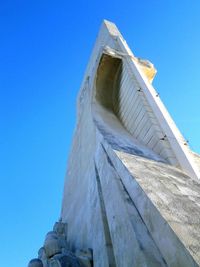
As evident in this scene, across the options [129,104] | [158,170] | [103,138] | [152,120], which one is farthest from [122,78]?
[158,170]

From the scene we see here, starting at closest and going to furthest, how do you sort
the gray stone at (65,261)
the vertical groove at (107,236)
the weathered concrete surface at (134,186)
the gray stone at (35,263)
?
the weathered concrete surface at (134,186) → the vertical groove at (107,236) → the gray stone at (65,261) → the gray stone at (35,263)

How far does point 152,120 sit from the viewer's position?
5.24 m

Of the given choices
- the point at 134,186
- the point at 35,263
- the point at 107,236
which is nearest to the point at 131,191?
the point at 134,186

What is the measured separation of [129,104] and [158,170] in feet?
9.98

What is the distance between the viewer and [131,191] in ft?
9.53

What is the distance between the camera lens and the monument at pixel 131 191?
7.30 feet

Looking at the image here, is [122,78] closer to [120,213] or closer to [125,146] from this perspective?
[125,146]

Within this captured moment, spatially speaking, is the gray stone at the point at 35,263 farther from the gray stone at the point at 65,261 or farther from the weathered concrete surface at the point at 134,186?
the gray stone at the point at 65,261

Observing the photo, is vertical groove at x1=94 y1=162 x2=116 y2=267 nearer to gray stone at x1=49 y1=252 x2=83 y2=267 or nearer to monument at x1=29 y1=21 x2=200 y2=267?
monument at x1=29 y1=21 x2=200 y2=267

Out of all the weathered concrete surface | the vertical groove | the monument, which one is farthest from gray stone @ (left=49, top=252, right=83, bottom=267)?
the vertical groove

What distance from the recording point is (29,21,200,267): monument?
2.22 metres

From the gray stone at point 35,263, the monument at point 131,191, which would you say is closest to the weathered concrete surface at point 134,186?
the monument at point 131,191

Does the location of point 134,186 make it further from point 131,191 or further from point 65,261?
point 65,261

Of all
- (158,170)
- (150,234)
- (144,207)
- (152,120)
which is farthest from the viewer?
(152,120)
